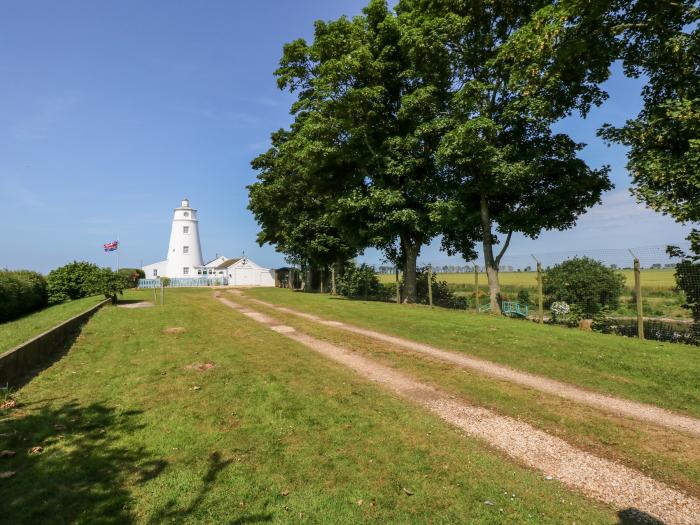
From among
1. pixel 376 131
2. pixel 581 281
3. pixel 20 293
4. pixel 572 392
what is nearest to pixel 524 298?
pixel 581 281

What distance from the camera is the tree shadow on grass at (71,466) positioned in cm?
356

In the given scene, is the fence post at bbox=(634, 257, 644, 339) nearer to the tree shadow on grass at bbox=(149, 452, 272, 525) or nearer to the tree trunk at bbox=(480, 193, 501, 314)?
the tree trunk at bbox=(480, 193, 501, 314)

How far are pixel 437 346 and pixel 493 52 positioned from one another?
1610 cm

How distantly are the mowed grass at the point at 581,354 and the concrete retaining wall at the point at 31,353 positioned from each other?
9809mm

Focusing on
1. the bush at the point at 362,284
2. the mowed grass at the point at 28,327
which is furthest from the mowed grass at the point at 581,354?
the bush at the point at 362,284

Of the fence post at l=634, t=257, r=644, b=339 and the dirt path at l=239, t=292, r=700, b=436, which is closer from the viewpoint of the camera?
the dirt path at l=239, t=292, r=700, b=436

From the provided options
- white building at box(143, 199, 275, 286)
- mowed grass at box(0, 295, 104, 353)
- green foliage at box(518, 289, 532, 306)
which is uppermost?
white building at box(143, 199, 275, 286)

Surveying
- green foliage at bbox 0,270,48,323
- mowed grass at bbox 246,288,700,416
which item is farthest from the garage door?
mowed grass at bbox 246,288,700,416

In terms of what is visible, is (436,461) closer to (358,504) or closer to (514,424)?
(358,504)

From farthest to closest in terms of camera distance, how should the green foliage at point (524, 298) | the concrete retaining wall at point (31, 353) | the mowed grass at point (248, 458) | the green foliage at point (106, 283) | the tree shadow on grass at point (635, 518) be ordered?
the green foliage at point (524, 298)
the green foliage at point (106, 283)
the concrete retaining wall at point (31, 353)
the mowed grass at point (248, 458)
the tree shadow on grass at point (635, 518)

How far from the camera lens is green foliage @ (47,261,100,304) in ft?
83.4

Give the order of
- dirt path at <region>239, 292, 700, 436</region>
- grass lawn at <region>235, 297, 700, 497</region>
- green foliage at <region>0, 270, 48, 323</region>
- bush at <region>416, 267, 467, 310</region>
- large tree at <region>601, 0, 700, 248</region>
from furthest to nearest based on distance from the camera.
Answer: bush at <region>416, 267, 467, 310</region>
green foliage at <region>0, 270, 48, 323</region>
large tree at <region>601, 0, 700, 248</region>
dirt path at <region>239, 292, 700, 436</region>
grass lawn at <region>235, 297, 700, 497</region>

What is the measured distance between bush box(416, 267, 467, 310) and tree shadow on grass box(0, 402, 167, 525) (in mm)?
20499

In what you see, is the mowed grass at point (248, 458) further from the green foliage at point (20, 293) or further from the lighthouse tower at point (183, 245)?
the lighthouse tower at point (183, 245)
